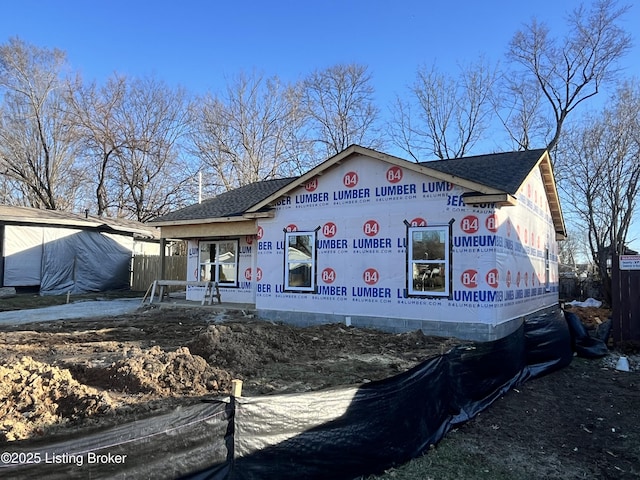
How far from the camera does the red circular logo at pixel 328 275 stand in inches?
458

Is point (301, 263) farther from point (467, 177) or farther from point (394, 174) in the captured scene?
point (467, 177)

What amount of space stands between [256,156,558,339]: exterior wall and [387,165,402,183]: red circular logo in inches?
1.0

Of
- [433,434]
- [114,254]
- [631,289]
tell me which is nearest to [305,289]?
[433,434]

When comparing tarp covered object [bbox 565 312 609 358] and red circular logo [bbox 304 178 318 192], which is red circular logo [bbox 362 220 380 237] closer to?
red circular logo [bbox 304 178 318 192]

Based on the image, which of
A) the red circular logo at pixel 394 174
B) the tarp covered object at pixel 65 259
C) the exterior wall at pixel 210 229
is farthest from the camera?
the tarp covered object at pixel 65 259

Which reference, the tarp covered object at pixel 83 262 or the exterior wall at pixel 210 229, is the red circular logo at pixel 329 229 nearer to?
the exterior wall at pixel 210 229

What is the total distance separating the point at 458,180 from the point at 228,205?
9.33 metres

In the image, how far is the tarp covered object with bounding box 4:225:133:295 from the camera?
2052 cm

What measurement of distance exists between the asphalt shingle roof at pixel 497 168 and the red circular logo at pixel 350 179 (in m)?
1.80

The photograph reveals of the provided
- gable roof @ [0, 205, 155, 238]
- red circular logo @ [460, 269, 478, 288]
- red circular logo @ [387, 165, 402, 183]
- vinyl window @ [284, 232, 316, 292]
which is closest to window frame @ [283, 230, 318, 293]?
vinyl window @ [284, 232, 316, 292]

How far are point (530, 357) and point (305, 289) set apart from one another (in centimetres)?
563

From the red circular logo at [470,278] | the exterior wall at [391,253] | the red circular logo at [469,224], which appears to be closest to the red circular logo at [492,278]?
the exterior wall at [391,253]

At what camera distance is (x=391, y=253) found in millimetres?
10797

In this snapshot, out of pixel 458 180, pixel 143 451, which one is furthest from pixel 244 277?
pixel 143 451
